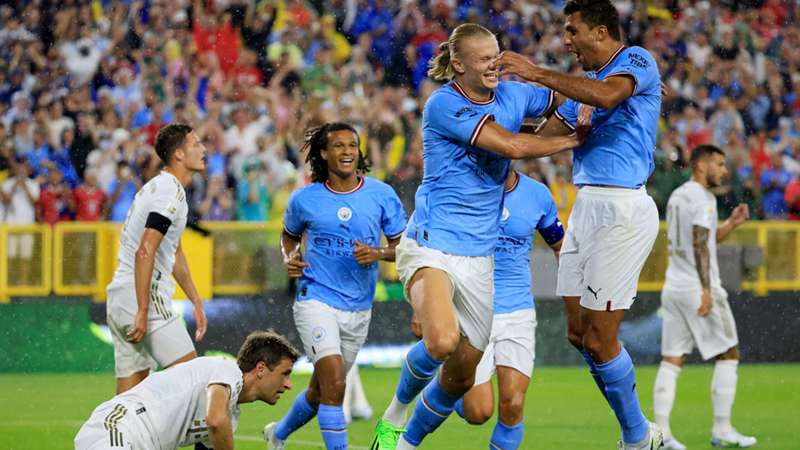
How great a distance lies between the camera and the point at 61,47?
17312mm

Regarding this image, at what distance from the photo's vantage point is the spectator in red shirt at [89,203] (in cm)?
1465

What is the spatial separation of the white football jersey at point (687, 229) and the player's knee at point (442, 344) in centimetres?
398

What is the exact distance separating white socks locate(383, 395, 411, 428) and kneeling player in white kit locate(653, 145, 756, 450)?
9.62ft

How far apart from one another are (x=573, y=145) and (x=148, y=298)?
8.47ft

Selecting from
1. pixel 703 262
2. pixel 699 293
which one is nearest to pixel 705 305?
pixel 699 293

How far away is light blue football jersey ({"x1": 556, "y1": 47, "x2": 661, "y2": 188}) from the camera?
6.96m

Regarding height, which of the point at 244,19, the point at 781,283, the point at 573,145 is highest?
the point at 244,19

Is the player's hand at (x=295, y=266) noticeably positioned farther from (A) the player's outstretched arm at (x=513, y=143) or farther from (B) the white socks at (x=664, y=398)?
(B) the white socks at (x=664, y=398)

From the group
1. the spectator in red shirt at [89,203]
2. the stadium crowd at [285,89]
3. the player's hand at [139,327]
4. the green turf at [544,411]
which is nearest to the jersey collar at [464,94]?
the player's hand at [139,327]

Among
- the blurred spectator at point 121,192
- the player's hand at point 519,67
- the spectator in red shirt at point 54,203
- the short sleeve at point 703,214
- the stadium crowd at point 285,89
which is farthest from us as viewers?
the stadium crowd at point 285,89

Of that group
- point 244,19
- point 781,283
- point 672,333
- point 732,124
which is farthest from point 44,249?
point 732,124

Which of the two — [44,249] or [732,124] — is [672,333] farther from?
[732,124]

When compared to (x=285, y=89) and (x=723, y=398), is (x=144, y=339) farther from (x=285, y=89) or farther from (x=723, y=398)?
(x=285, y=89)

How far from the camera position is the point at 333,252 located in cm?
810
